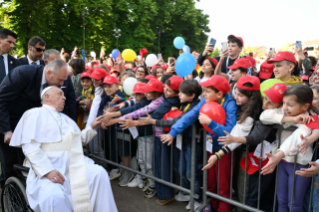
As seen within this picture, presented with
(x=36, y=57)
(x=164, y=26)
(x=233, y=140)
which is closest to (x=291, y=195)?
(x=233, y=140)

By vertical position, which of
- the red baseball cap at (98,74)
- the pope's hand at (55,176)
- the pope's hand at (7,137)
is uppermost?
the red baseball cap at (98,74)

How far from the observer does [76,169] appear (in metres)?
2.90

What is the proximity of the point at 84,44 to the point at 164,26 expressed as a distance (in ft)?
43.9

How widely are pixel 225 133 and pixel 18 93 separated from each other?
8.43ft

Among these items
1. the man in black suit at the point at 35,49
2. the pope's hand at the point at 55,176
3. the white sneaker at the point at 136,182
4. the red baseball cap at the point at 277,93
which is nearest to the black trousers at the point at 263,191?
the red baseball cap at the point at 277,93

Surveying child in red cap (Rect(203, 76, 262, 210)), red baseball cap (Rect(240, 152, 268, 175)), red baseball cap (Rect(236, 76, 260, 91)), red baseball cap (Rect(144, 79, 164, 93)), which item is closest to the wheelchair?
red baseball cap (Rect(144, 79, 164, 93))

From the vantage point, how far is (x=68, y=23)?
684 inches

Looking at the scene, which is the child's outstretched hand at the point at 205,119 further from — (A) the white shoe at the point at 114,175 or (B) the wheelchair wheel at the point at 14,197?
(A) the white shoe at the point at 114,175

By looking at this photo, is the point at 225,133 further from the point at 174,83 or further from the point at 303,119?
the point at 174,83

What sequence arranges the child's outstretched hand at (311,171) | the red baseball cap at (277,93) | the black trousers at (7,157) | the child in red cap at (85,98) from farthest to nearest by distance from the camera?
the child in red cap at (85,98), the black trousers at (7,157), the red baseball cap at (277,93), the child's outstretched hand at (311,171)

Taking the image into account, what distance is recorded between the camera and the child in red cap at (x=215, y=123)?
2.78 meters

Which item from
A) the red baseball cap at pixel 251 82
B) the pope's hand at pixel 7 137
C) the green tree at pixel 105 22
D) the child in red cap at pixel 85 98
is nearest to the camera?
the red baseball cap at pixel 251 82

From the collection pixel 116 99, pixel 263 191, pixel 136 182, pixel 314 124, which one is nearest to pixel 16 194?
pixel 136 182

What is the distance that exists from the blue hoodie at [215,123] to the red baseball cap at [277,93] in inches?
18.2
